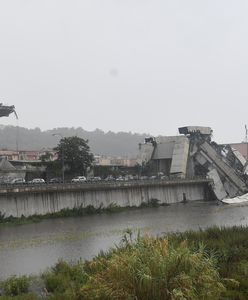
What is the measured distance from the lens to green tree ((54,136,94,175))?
319 feet

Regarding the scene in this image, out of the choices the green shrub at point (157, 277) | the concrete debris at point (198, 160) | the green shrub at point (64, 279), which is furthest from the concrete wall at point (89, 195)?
the green shrub at point (157, 277)

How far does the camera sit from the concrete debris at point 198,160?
103688 mm

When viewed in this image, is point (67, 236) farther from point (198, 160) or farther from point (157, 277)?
point (198, 160)

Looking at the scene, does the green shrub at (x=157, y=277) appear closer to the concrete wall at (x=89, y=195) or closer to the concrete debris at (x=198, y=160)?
the concrete wall at (x=89, y=195)

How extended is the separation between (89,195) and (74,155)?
2194 centimetres

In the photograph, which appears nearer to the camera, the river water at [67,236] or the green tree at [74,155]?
the river water at [67,236]

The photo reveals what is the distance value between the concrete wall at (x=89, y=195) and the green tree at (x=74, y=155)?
55.8 ft

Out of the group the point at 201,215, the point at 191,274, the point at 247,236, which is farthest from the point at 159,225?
the point at 191,274

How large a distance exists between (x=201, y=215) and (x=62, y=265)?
148ft

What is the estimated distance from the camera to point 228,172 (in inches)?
4126

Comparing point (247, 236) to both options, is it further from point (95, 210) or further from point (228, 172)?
point (228, 172)

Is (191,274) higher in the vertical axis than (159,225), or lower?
higher

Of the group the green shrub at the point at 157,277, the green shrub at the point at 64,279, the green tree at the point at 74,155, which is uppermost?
the green tree at the point at 74,155

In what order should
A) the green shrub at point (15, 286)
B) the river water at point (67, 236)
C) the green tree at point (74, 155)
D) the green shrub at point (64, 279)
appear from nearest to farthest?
the green shrub at point (64, 279) → the green shrub at point (15, 286) → the river water at point (67, 236) → the green tree at point (74, 155)
